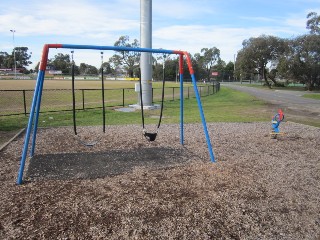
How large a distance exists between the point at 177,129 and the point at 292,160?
12.9 ft

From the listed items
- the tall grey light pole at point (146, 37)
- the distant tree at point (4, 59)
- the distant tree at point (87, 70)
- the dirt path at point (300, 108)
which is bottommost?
the dirt path at point (300, 108)

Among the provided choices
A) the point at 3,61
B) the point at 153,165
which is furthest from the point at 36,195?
the point at 3,61

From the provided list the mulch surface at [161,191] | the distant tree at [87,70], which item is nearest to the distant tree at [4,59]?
the distant tree at [87,70]

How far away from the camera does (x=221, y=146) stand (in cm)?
708

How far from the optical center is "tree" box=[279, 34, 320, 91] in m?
42.7

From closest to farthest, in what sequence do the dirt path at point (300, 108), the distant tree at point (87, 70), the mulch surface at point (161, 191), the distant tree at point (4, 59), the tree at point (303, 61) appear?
the mulch surface at point (161, 191), the dirt path at point (300, 108), the tree at point (303, 61), the distant tree at point (87, 70), the distant tree at point (4, 59)

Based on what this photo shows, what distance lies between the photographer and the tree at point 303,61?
42656mm

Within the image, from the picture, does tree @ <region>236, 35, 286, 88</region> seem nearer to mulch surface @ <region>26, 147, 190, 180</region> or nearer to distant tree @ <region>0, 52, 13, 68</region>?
mulch surface @ <region>26, 147, 190, 180</region>

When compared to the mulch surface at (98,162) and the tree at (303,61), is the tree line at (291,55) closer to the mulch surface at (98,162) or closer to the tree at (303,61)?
the tree at (303,61)

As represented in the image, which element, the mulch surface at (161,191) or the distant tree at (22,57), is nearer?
the mulch surface at (161,191)

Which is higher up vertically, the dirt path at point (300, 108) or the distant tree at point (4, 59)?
the distant tree at point (4, 59)

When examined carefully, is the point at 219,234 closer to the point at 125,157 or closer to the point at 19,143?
the point at 125,157

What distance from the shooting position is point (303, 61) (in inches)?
1722

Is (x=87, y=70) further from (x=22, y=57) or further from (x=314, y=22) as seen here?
(x=314, y=22)
